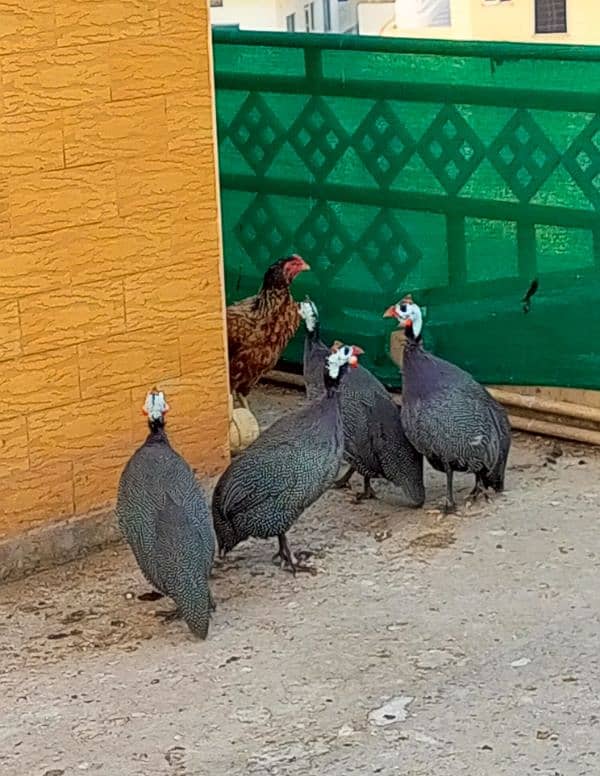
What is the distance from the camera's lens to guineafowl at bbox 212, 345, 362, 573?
5086mm

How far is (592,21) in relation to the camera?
16203 millimetres

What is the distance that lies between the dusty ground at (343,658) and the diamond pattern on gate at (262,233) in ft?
5.91

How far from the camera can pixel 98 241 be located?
5320 mm

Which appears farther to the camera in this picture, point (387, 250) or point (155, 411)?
Result: point (387, 250)

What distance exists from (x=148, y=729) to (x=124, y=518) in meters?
0.81

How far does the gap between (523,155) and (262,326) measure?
1.21 m

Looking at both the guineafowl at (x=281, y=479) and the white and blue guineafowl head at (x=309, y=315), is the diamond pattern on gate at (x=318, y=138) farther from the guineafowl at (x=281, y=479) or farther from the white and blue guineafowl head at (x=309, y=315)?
the guineafowl at (x=281, y=479)

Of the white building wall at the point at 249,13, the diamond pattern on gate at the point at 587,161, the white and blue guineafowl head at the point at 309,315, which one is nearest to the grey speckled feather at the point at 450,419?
the white and blue guineafowl head at the point at 309,315

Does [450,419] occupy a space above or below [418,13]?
below

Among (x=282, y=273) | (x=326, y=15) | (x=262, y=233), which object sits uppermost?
(x=326, y=15)

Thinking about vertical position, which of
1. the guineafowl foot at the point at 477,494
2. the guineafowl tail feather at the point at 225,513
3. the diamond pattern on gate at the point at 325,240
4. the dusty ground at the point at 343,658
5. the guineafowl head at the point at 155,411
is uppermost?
the diamond pattern on gate at the point at 325,240

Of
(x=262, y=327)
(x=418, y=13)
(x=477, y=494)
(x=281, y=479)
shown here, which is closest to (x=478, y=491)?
(x=477, y=494)

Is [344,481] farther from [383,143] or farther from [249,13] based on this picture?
[249,13]

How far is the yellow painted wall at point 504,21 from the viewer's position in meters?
16.2
